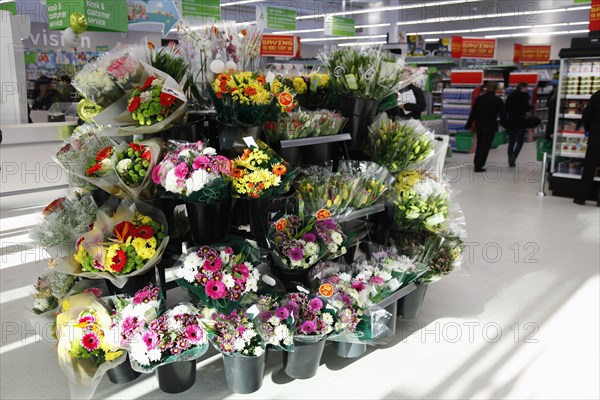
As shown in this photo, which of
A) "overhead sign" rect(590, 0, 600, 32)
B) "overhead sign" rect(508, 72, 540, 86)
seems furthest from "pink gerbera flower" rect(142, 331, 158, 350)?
"overhead sign" rect(508, 72, 540, 86)

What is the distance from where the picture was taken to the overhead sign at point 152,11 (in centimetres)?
1018

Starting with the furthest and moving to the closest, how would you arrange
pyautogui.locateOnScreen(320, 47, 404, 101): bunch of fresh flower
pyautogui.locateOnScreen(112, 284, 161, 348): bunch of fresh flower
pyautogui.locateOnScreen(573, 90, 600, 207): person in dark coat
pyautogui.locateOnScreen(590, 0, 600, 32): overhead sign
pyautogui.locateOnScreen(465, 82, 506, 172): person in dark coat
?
pyautogui.locateOnScreen(465, 82, 506, 172): person in dark coat → pyautogui.locateOnScreen(590, 0, 600, 32): overhead sign → pyautogui.locateOnScreen(573, 90, 600, 207): person in dark coat → pyautogui.locateOnScreen(320, 47, 404, 101): bunch of fresh flower → pyautogui.locateOnScreen(112, 284, 161, 348): bunch of fresh flower

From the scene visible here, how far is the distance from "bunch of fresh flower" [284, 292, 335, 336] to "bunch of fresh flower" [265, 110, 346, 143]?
3.08 feet

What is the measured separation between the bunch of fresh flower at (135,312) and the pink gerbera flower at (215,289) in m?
0.34

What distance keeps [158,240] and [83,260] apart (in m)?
0.37

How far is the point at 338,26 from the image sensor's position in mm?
14766

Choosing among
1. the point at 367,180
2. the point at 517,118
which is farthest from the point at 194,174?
the point at 517,118

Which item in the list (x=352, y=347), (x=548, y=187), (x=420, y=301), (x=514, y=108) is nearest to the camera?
(x=352, y=347)

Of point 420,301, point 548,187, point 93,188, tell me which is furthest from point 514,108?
point 93,188

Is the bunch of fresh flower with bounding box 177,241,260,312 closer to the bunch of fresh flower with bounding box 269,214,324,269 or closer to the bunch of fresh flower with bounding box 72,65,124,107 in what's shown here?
the bunch of fresh flower with bounding box 269,214,324,269

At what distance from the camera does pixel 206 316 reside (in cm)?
260

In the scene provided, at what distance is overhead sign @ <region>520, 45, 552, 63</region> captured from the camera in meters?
18.1

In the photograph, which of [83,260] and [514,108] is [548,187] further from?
[83,260]

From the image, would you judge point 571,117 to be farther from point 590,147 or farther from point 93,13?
point 93,13
